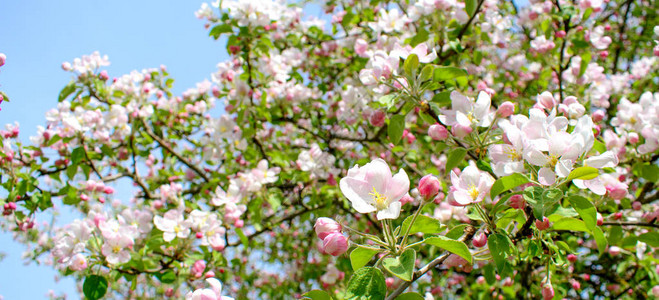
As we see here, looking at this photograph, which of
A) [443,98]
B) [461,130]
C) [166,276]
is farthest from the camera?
[166,276]

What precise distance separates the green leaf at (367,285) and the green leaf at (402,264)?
39mm

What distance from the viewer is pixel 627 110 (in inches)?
70.4

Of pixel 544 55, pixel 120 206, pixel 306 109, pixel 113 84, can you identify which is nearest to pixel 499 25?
pixel 544 55

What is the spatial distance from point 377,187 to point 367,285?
0.71 ft

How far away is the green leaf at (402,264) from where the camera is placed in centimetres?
81

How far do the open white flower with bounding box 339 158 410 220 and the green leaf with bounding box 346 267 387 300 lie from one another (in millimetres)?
138

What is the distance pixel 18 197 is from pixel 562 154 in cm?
242

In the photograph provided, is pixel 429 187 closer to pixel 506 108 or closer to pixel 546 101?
pixel 506 108

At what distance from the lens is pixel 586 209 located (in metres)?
0.93

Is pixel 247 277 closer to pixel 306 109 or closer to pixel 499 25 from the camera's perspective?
pixel 306 109

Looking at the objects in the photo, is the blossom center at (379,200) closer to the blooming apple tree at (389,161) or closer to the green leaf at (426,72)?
the blooming apple tree at (389,161)

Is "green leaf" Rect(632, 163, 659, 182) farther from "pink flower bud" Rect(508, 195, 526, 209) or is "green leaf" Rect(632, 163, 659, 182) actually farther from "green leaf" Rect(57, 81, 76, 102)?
"green leaf" Rect(57, 81, 76, 102)

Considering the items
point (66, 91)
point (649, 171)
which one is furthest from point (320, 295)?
point (66, 91)

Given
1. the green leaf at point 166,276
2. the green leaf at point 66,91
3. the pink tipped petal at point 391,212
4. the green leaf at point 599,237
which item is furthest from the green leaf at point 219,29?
the green leaf at point 599,237
